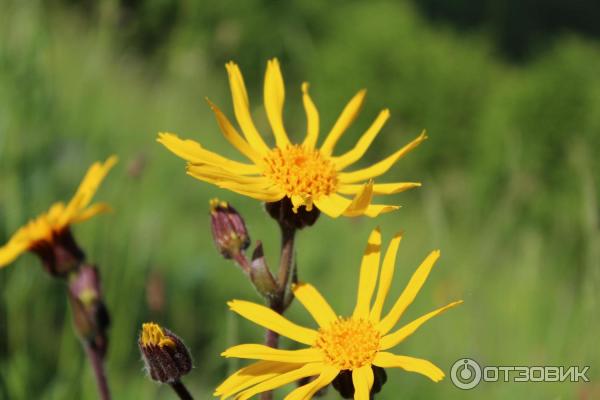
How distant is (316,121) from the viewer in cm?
129

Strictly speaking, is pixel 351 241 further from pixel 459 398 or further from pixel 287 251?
pixel 287 251

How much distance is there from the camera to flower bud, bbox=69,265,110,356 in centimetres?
130

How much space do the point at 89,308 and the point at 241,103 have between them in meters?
0.44

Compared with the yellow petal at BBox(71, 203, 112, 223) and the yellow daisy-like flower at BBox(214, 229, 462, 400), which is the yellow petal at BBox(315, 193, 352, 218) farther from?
the yellow petal at BBox(71, 203, 112, 223)

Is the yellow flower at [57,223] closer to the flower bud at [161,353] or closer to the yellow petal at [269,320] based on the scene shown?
the flower bud at [161,353]

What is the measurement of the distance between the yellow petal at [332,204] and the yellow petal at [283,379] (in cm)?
20

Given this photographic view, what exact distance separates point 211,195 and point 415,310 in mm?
1164

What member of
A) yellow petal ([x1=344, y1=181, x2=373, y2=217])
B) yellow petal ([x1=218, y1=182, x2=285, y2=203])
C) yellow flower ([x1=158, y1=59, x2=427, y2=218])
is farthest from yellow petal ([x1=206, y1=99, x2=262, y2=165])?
yellow petal ([x1=344, y1=181, x2=373, y2=217])

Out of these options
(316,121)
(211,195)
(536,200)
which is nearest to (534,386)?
(316,121)

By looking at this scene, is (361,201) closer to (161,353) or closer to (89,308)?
(161,353)

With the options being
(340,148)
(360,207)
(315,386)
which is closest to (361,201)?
(360,207)

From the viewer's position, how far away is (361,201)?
955 millimetres

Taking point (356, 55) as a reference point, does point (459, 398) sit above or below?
below

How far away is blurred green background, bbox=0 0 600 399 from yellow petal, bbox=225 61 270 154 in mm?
267
